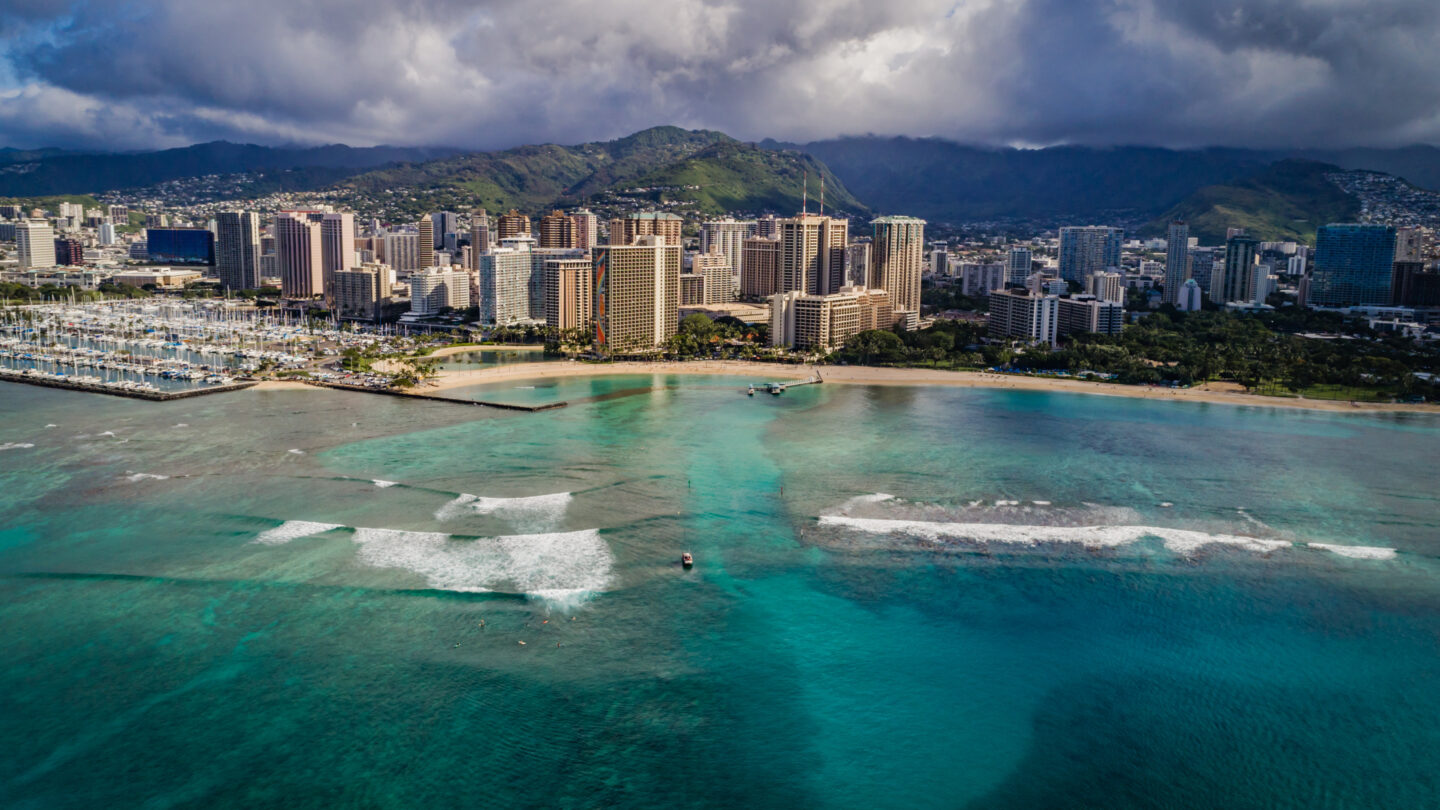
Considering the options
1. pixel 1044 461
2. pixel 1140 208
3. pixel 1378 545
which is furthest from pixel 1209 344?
pixel 1140 208

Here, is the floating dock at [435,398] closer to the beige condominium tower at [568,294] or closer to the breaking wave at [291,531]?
the breaking wave at [291,531]

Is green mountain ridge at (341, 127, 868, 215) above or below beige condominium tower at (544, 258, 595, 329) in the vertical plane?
above

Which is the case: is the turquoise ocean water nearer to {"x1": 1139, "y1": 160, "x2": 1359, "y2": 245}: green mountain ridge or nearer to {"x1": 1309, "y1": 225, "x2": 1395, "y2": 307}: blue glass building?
{"x1": 1309, "y1": 225, "x2": 1395, "y2": 307}: blue glass building

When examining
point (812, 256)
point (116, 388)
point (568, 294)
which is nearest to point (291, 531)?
point (116, 388)

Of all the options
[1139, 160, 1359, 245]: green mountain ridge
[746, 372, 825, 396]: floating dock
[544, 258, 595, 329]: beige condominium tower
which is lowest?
[746, 372, 825, 396]: floating dock

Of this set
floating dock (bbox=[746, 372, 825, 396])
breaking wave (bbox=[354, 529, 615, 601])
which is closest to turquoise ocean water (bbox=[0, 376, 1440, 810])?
breaking wave (bbox=[354, 529, 615, 601])

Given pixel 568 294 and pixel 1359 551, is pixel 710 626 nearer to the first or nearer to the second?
pixel 1359 551
